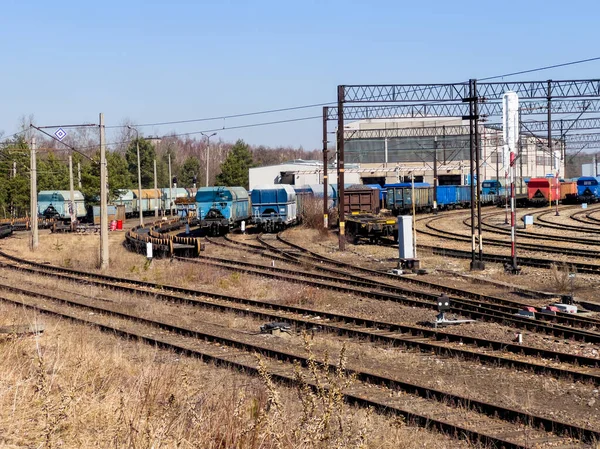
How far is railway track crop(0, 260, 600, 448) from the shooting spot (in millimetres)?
8961

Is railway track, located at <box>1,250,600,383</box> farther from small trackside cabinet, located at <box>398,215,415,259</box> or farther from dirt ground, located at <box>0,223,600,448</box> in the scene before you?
small trackside cabinet, located at <box>398,215,415,259</box>

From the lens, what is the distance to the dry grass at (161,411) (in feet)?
20.8

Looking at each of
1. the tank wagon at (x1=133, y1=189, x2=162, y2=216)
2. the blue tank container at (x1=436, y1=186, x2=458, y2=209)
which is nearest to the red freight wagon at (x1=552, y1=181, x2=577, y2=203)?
the blue tank container at (x1=436, y1=186, x2=458, y2=209)

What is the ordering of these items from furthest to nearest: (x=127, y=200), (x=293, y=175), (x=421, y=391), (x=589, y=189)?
1. (x=293, y=175)
2. (x=589, y=189)
3. (x=127, y=200)
4. (x=421, y=391)

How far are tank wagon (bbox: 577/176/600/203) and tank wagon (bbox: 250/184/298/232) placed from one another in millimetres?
39522

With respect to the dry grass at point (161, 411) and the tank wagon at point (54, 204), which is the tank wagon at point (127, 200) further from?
the dry grass at point (161, 411)

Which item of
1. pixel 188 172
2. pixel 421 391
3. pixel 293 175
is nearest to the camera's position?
pixel 421 391

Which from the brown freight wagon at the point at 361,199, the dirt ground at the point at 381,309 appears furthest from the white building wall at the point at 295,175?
the dirt ground at the point at 381,309

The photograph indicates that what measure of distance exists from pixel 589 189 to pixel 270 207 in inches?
1610

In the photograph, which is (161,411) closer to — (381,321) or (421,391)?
(421,391)

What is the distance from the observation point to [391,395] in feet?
35.8

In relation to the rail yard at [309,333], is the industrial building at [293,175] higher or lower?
higher

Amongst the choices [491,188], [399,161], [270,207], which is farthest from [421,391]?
[399,161]

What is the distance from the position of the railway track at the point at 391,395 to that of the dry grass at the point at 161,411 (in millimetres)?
351
